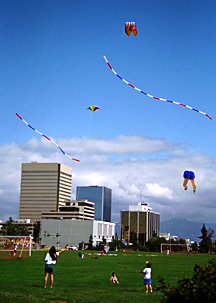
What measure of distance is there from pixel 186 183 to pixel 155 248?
89.7 meters

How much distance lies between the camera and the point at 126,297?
62.1ft

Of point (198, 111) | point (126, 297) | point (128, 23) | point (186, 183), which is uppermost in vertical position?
point (128, 23)

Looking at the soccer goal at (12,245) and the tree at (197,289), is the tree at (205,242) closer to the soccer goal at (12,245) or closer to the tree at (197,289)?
the soccer goal at (12,245)

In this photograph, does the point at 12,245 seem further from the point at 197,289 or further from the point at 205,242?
the point at 205,242

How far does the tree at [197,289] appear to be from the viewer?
527 inches

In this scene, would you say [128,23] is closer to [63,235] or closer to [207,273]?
[207,273]

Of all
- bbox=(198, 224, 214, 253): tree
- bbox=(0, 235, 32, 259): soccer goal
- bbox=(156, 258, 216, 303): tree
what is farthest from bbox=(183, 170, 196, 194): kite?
bbox=(198, 224, 214, 253): tree

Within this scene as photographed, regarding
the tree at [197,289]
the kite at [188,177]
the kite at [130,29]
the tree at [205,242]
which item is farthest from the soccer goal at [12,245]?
the tree at [205,242]

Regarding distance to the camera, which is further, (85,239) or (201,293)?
(85,239)

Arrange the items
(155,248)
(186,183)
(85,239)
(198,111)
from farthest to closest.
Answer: (85,239)
(155,248)
(186,183)
(198,111)

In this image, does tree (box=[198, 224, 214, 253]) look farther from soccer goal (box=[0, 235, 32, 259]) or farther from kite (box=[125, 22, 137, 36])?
kite (box=[125, 22, 137, 36])

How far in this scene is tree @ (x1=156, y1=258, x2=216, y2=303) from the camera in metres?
13.4

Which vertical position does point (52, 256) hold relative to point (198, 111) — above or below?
below

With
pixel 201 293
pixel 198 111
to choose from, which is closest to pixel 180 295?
pixel 201 293
